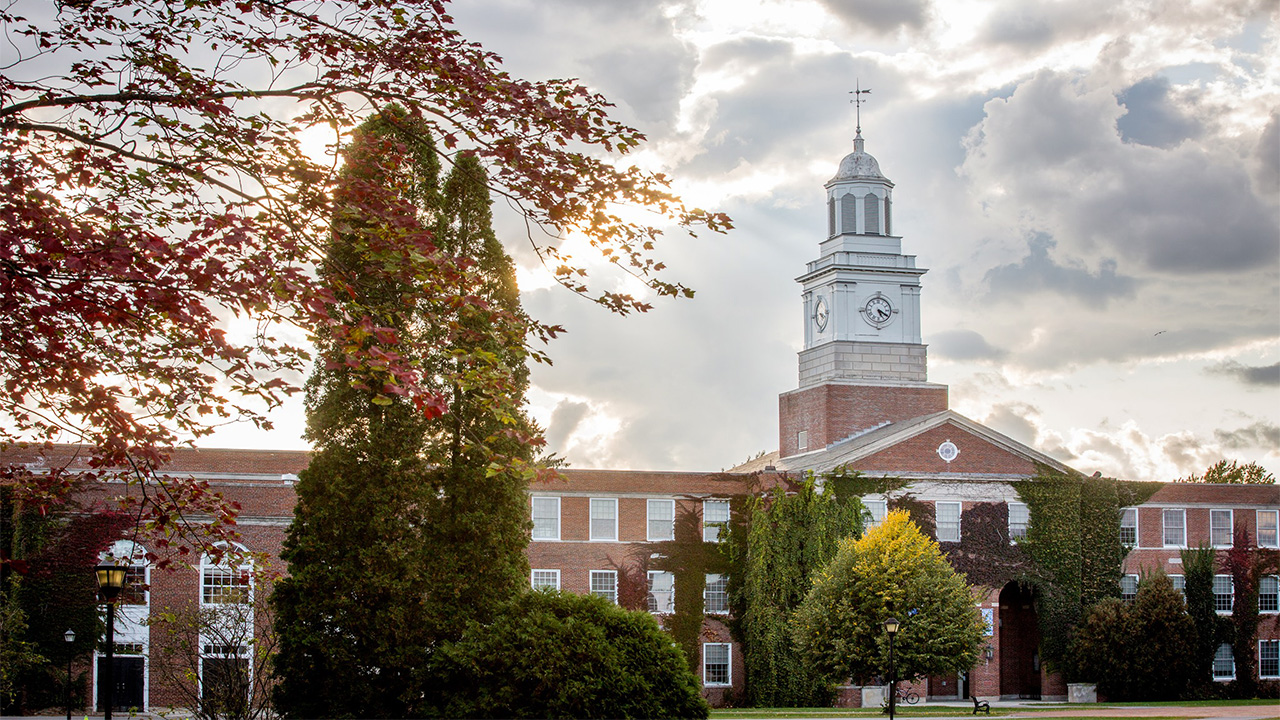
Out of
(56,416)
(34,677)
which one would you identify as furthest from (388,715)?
(34,677)

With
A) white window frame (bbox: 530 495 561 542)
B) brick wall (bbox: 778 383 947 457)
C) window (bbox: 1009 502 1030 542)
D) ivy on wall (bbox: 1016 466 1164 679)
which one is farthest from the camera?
brick wall (bbox: 778 383 947 457)

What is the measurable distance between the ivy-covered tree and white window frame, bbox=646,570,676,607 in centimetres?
193

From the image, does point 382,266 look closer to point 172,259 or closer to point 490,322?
point 490,322

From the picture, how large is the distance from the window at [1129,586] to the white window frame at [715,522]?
1474 centimetres

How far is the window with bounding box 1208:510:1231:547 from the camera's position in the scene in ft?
161

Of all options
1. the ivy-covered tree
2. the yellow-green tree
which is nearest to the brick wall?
the ivy-covered tree

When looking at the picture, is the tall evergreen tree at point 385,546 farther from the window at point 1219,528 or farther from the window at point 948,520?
the window at point 1219,528

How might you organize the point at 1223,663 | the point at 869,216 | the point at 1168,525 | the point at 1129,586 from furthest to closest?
the point at 869,216
the point at 1168,525
the point at 1129,586
the point at 1223,663

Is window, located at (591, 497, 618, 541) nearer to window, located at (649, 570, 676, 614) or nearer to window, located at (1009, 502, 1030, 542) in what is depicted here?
window, located at (649, 570, 676, 614)

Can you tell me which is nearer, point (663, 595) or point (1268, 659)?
point (663, 595)

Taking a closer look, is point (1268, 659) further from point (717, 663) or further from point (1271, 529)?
point (717, 663)

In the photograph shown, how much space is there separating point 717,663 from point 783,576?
408 cm

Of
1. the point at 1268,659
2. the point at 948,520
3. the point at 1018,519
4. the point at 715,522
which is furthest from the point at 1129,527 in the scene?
the point at 715,522

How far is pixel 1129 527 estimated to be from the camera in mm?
48125
